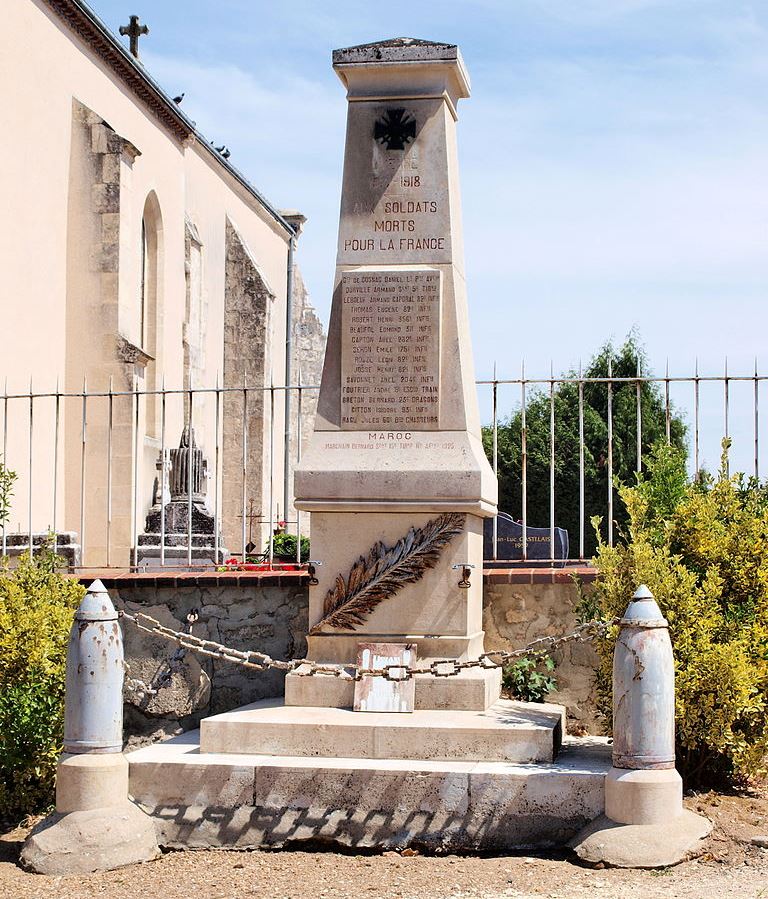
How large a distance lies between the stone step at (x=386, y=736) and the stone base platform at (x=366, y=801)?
81mm

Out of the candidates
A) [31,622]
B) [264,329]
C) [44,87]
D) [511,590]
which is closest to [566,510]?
[264,329]

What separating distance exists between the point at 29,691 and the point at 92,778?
1.23 m

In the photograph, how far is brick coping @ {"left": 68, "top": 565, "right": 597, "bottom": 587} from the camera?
8.27 metres

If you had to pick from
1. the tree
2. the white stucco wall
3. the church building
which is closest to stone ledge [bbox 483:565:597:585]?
the church building

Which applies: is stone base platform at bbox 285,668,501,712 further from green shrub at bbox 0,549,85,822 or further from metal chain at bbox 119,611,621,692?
green shrub at bbox 0,549,85,822

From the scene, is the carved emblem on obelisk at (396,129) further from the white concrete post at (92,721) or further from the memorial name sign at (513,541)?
the memorial name sign at (513,541)

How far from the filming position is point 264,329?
88.8ft

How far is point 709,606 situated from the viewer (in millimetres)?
6707

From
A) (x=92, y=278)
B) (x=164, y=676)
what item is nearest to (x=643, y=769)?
(x=164, y=676)

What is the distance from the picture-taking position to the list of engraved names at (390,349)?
7.57 meters

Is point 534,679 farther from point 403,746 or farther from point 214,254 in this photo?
point 214,254

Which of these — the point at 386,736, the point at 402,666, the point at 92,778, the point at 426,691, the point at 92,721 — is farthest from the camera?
the point at 426,691

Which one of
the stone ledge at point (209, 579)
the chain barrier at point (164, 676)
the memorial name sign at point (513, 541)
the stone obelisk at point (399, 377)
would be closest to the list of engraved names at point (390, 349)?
the stone obelisk at point (399, 377)

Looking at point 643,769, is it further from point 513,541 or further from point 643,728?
point 513,541
